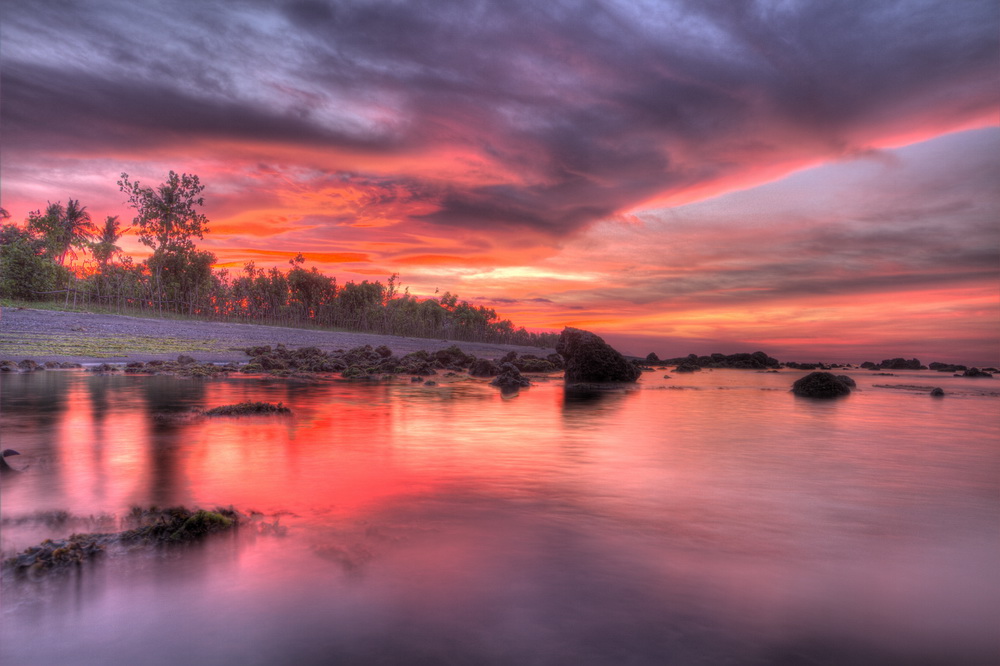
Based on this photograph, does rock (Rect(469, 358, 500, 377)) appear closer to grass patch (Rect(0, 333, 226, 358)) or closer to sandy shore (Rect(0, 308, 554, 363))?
sandy shore (Rect(0, 308, 554, 363))

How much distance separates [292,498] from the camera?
5973 mm

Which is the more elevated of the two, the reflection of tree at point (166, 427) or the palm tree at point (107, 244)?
the palm tree at point (107, 244)

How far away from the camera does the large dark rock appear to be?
2505cm

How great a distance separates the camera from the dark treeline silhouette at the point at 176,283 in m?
47.0

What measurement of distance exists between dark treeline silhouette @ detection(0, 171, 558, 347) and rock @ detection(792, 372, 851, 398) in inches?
1524

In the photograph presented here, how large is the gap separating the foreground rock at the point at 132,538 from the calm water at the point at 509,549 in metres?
0.21

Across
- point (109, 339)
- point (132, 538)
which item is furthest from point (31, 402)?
point (109, 339)

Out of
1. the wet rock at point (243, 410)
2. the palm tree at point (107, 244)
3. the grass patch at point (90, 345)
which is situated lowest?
the wet rock at point (243, 410)

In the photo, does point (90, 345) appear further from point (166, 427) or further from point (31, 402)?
point (166, 427)

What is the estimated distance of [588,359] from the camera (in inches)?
985

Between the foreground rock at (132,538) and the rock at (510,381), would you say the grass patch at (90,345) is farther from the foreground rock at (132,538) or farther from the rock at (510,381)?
the foreground rock at (132,538)

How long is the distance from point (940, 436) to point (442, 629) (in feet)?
43.8

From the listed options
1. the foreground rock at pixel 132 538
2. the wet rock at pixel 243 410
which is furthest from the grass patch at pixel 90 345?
the foreground rock at pixel 132 538

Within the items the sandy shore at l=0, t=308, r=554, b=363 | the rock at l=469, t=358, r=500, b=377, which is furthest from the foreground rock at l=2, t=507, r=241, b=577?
the sandy shore at l=0, t=308, r=554, b=363
